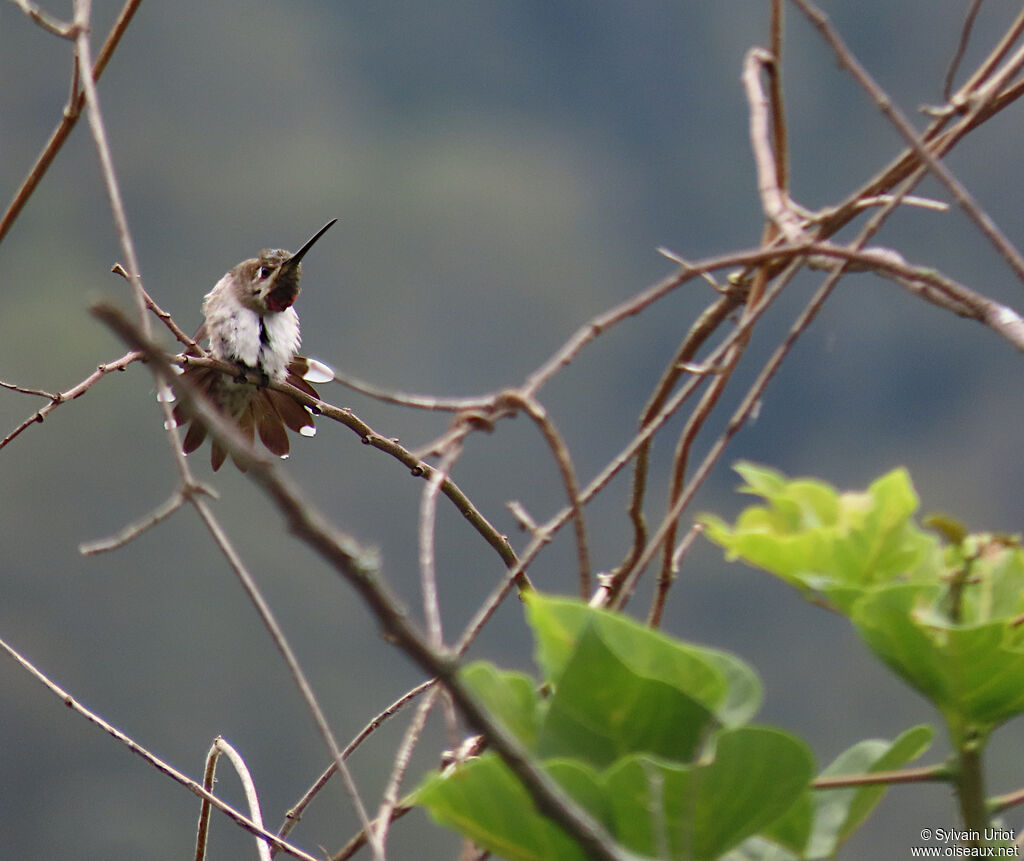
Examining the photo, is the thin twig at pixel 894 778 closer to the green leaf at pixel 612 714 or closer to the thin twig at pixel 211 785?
the green leaf at pixel 612 714

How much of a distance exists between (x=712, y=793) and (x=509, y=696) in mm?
60

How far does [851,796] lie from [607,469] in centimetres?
16

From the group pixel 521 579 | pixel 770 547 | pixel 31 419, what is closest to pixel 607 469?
pixel 770 547

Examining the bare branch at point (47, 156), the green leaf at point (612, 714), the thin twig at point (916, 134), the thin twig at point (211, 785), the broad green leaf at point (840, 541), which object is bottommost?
the thin twig at point (211, 785)

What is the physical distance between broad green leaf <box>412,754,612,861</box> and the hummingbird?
1.46 meters

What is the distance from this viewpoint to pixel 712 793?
0.29m

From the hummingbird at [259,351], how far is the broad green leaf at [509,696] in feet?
4.73

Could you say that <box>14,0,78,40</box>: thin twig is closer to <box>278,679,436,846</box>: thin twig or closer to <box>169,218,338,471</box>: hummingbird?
<box>278,679,436,846</box>: thin twig

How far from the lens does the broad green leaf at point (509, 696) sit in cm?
29

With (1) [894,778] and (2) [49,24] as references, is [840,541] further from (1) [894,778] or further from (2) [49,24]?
(2) [49,24]

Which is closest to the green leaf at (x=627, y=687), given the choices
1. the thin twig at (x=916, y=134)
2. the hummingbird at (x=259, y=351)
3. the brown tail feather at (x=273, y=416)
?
the thin twig at (x=916, y=134)

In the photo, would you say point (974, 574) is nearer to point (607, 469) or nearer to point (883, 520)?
point (883, 520)

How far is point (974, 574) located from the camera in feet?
1.04

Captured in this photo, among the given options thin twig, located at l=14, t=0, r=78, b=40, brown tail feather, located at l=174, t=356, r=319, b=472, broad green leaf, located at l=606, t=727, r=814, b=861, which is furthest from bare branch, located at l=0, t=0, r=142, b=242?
brown tail feather, located at l=174, t=356, r=319, b=472
